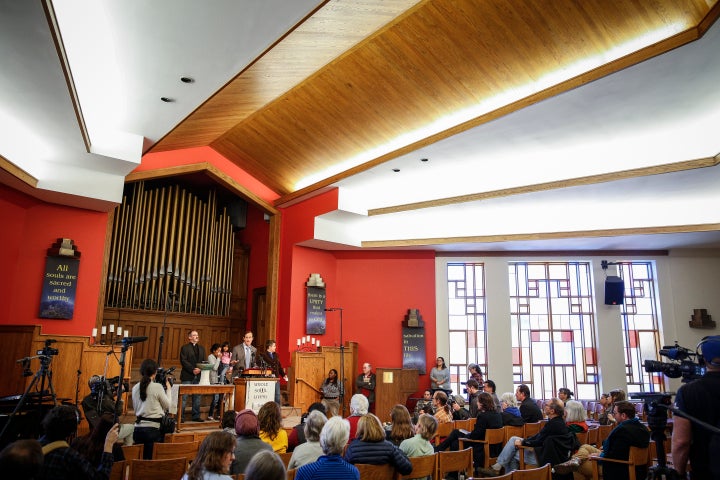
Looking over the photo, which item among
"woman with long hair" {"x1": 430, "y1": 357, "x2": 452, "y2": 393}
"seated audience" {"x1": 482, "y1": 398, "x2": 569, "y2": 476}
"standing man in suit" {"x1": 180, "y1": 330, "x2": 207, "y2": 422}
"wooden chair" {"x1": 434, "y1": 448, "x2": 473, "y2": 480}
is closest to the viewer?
"wooden chair" {"x1": 434, "y1": 448, "x2": 473, "y2": 480}

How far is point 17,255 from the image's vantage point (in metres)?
7.42

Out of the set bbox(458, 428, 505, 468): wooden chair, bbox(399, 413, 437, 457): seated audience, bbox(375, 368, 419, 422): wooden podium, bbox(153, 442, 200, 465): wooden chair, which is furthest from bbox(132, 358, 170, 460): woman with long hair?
bbox(375, 368, 419, 422): wooden podium

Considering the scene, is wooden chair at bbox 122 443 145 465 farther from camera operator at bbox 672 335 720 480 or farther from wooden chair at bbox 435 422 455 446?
camera operator at bbox 672 335 720 480

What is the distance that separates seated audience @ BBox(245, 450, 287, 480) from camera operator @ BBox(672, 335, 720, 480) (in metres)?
1.85

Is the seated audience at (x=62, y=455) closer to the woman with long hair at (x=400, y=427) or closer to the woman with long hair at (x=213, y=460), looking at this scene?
the woman with long hair at (x=213, y=460)

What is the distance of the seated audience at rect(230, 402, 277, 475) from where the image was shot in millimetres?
3359

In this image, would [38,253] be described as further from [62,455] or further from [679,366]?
[679,366]

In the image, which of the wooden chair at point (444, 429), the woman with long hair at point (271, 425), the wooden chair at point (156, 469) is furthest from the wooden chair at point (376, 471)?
the wooden chair at point (444, 429)

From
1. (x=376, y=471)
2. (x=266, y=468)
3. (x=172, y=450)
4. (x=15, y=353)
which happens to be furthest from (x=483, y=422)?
(x=15, y=353)

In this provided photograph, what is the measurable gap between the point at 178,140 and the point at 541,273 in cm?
729

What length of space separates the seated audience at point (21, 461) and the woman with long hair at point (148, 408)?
10.1 feet

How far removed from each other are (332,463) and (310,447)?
1.95 ft

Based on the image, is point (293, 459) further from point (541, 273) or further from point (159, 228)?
point (541, 273)

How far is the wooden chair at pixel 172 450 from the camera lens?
4000 mm
